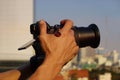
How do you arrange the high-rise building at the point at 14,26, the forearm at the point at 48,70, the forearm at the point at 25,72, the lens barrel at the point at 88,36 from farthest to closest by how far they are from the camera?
the high-rise building at the point at 14,26 → the forearm at the point at 25,72 → the lens barrel at the point at 88,36 → the forearm at the point at 48,70

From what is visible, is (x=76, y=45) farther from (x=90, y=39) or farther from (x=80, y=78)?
(x=80, y=78)

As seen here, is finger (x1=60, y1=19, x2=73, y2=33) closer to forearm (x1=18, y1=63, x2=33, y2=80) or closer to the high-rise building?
forearm (x1=18, y1=63, x2=33, y2=80)

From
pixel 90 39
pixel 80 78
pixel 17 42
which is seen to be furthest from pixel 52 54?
pixel 80 78

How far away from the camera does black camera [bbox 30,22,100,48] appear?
1465 mm

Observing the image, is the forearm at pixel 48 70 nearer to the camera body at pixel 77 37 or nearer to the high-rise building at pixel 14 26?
the camera body at pixel 77 37

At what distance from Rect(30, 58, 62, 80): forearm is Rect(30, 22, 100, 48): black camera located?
104 millimetres

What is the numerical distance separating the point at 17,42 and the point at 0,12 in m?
2.08

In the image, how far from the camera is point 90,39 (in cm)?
154

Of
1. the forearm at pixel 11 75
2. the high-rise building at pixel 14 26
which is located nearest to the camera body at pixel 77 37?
the forearm at pixel 11 75

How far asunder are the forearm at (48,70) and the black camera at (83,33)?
10 cm

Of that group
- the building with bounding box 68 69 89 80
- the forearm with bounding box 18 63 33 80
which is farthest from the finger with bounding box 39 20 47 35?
the building with bounding box 68 69 89 80

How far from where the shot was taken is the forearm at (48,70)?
1380mm

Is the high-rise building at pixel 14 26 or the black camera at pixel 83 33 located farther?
the high-rise building at pixel 14 26

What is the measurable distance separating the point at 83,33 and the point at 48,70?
0.22m
